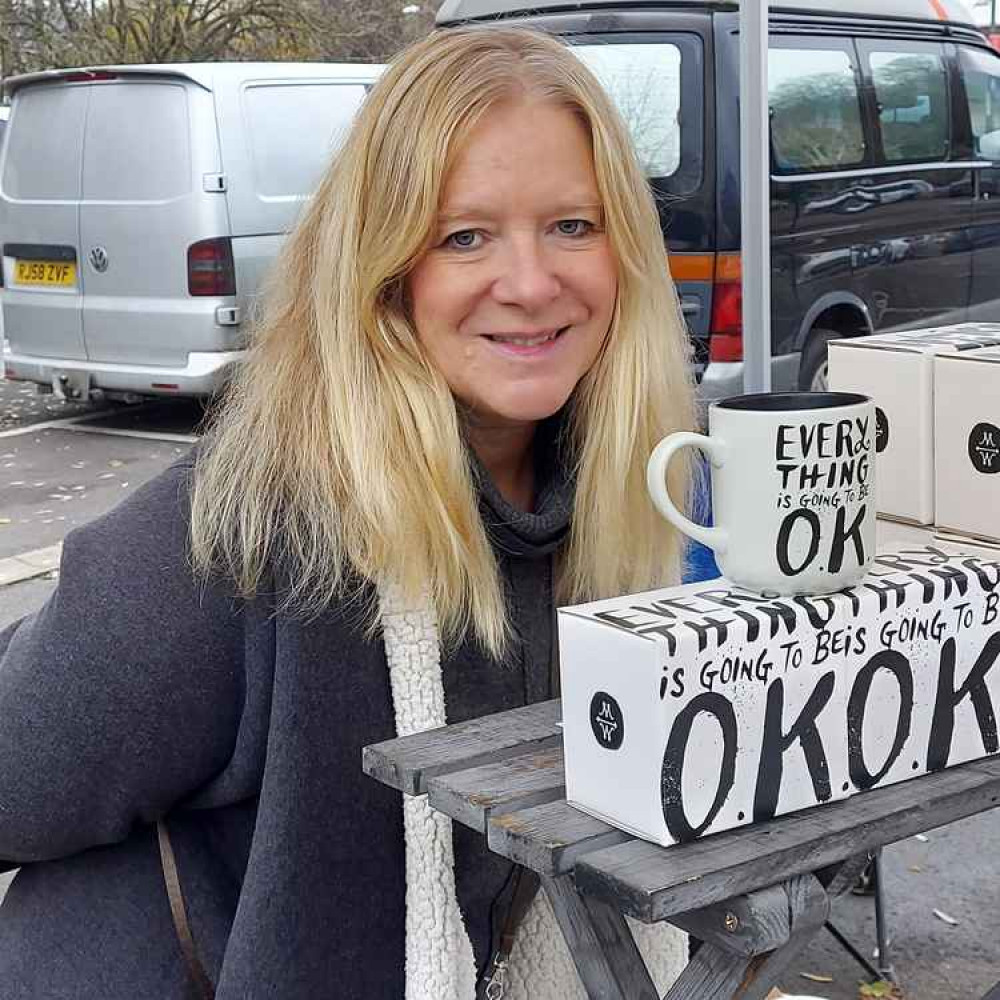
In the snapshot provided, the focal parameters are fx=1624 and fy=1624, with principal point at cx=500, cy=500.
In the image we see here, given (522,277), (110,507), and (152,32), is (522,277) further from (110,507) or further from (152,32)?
(152,32)

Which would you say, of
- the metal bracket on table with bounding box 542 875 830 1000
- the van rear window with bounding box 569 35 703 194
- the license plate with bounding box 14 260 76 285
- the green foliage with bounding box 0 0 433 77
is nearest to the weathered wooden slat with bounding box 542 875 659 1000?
the metal bracket on table with bounding box 542 875 830 1000

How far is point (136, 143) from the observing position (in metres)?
7.91

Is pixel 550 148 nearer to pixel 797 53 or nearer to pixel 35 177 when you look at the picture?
pixel 797 53

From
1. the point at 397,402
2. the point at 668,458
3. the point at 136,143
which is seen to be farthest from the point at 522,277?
the point at 136,143

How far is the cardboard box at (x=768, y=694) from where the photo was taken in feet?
3.96

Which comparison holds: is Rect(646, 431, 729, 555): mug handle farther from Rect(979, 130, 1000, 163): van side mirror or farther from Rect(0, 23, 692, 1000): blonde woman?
Rect(979, 130, 1000, 163): van side mirror

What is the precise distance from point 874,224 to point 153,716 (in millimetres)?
5193

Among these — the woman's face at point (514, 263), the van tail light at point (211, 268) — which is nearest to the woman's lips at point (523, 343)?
the woman's face at point (514, 263)

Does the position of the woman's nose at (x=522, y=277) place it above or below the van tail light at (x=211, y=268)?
above

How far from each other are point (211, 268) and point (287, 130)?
2.92 ft

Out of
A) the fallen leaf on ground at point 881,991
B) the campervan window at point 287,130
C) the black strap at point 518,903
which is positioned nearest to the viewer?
the black strap at point 518,903

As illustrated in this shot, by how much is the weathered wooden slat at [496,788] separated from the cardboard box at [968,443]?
2.00 feet

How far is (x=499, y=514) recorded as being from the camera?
162cm

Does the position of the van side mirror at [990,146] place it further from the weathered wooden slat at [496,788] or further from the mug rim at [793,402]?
the weathered wooden slat at [496,788]
